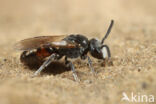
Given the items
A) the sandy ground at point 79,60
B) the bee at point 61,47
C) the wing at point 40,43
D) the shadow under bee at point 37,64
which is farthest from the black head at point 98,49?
the shadow under bee at point 37,64

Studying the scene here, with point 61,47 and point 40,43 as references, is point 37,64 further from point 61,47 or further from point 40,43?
point 61,47

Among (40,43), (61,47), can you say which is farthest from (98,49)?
(40,43)

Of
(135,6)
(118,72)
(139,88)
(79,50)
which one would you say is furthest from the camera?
(135,6)

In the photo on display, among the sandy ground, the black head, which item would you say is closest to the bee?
the black head

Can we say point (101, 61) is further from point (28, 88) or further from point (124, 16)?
point (124, 16)

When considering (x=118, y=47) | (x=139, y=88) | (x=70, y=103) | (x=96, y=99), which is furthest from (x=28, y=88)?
(x=118, y=47)

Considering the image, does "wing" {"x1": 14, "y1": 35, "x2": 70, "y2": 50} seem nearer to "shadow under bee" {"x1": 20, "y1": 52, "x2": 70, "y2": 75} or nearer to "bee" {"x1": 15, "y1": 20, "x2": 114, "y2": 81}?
"bee" {"x1": 15, "y1": 20, "x2": 114, "y2": 81}
